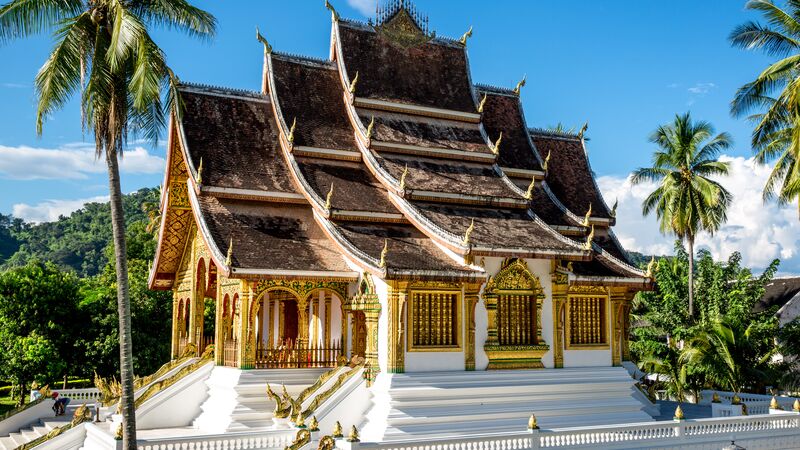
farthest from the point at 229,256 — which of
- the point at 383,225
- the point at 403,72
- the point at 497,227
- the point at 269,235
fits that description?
the point at 403,72

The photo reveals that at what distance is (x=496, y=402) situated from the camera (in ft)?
54.1

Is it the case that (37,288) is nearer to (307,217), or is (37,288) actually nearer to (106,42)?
(307,217)

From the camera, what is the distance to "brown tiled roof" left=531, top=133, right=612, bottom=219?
2202 cm

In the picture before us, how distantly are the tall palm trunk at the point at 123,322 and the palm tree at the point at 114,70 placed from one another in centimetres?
1

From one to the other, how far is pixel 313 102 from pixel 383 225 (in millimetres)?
4195

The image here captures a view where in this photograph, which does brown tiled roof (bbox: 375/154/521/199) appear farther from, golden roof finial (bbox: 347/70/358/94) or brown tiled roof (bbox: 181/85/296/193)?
brown tiled roof (bbox: 181/85/296/193)

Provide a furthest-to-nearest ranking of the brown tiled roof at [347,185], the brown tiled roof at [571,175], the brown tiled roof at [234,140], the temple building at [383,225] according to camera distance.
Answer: the brown tiled roof at [571,175], the brown tiled roof at [234,140], the brown tiled roof at [347,185], the temple building at [383,225]

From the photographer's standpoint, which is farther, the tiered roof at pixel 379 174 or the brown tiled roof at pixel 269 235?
the tiered roof at pixel 379 174

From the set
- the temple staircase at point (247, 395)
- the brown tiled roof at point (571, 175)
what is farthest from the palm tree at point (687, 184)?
the temple staircase at point (247, 395)

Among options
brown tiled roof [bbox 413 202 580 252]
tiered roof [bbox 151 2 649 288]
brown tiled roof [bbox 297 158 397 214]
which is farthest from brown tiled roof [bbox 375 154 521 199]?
brown tiled roof [bbox 297 158 397 214]

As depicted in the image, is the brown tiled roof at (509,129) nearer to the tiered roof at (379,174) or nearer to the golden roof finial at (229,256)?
the tiered roof at (379,174)

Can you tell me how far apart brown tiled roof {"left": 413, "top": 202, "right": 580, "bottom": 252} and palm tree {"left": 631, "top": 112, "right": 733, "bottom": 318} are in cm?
1323

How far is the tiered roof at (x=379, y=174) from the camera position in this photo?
16.8m

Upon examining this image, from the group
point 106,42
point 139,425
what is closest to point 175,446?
point 139,425
